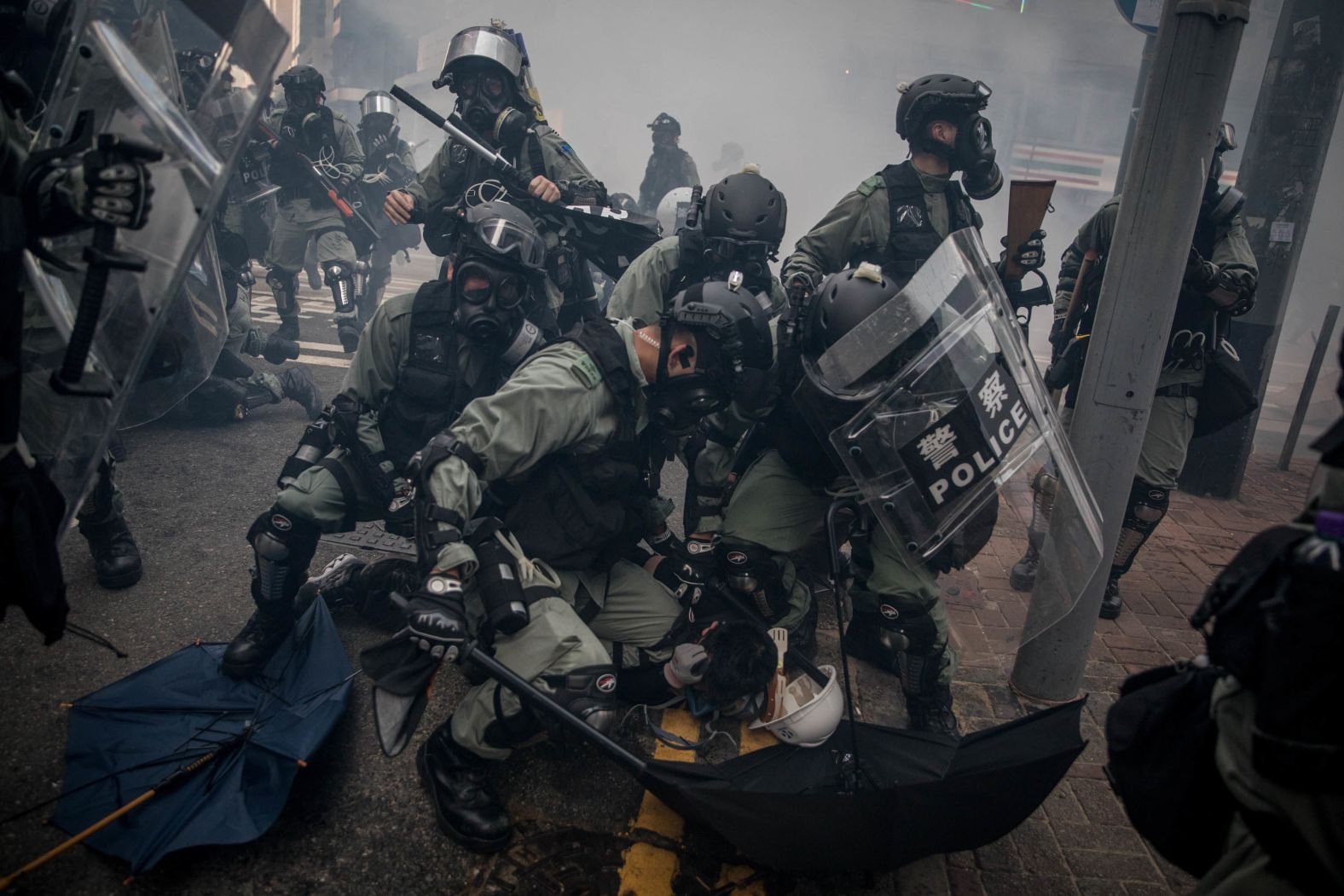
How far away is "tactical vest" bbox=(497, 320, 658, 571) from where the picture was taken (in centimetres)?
299

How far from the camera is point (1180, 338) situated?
155 inches

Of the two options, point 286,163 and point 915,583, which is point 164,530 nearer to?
point 915,583

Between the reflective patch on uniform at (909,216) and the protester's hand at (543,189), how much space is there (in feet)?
6.94

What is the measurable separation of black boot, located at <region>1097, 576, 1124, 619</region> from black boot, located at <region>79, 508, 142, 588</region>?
4643 mm

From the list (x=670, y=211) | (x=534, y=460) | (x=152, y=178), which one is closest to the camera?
(x=152, y=178)

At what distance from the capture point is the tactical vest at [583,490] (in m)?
2.99

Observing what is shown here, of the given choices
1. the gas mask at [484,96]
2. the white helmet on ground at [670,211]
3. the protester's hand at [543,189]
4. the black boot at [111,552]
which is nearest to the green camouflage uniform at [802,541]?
the protester's hand at [543,189]

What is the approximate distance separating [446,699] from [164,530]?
211 centimetres

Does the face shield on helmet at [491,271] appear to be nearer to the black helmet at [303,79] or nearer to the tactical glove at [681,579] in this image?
the tactical glove at [681,579]

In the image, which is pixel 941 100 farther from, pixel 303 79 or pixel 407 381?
pixel 303 79

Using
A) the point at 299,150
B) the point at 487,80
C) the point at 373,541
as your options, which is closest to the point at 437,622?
the point at 373,541

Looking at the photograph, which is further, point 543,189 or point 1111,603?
point 543,189

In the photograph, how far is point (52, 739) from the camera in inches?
105

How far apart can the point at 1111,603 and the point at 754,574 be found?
2.15 m
